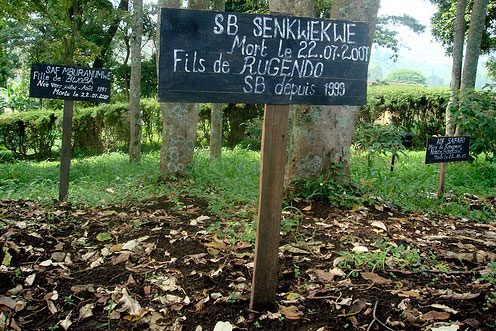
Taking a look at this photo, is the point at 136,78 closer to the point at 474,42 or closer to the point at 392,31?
the point at 474,42

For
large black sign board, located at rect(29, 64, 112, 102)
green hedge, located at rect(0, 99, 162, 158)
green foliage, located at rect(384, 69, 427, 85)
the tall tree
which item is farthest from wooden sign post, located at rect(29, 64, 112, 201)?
green foliage, located at rect(384, 69, 427, 85)

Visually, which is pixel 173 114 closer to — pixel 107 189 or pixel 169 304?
pixel 107 189

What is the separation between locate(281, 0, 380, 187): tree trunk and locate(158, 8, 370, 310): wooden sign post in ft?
6.74

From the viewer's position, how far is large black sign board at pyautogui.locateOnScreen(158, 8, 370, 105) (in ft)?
7.95

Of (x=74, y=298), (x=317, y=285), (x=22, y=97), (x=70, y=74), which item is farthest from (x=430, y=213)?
(x=22, y=97)

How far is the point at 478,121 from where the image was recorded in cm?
706

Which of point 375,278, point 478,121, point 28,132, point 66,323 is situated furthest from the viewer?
point 28,132

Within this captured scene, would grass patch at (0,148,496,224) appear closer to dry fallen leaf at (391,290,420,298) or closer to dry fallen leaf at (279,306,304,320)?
dry fallen leaf at (279,306,304,320)

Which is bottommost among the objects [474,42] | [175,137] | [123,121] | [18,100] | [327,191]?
[327,191]

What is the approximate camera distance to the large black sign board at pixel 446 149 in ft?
17.7

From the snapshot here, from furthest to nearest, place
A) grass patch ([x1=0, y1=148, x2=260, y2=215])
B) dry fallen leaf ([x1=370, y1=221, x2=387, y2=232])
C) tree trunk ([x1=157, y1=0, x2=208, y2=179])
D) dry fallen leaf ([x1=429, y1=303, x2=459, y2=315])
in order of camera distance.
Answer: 1. tree trunk ([x1=157, y1=0, x2=208, y2=179])
2. grass patch ([x1=0, y1=148, x2=260, y2=215])
3. dry fallen leaf ([x1=370, y1=221, x2=387, y2=232])
4. dry fallen leaf ([x1=429, y1=303, x2=459, y2=315])

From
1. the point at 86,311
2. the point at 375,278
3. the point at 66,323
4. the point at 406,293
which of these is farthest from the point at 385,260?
the point at 66,323

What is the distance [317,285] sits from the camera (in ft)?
9.98

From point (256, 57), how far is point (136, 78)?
6106 millimetres
